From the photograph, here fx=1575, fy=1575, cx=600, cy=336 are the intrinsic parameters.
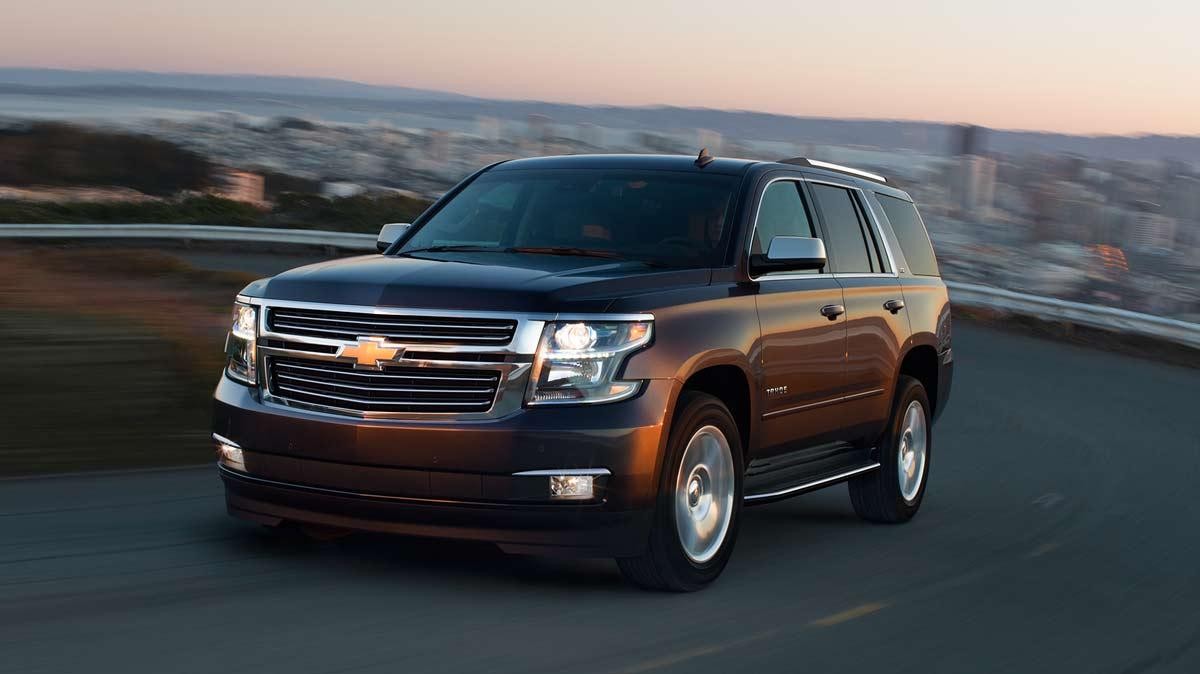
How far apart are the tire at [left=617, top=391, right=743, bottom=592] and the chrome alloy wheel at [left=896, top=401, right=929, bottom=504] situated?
2.34m

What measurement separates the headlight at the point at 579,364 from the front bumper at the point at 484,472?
54mm

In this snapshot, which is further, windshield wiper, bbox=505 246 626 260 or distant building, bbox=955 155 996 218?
distant building, bbox=955 155 996 218

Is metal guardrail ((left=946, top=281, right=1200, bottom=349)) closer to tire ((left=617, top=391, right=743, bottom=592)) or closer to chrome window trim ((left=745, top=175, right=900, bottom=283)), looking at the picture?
chrome window trim ((left=745, top=175, right=900, bottom=283))

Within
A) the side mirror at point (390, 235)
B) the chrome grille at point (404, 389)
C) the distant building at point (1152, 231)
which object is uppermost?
the side mirror at point (390, 235)

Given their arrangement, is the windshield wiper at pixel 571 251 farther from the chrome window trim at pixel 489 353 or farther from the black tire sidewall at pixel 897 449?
the black tire sidewall at pixel 897 449

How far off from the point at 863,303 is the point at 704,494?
2092 millimetres

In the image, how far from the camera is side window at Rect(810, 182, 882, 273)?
8414 millimetres

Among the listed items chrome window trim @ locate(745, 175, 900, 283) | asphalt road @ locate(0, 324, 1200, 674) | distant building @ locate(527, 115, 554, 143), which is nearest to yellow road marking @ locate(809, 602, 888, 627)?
asphalt road @ locate(0, 324, 1200, 674)

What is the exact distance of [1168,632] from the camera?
21.3 ft

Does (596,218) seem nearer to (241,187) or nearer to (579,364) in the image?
(579,364)

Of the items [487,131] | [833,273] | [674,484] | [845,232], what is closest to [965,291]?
[845,232]

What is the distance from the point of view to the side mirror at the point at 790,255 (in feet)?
23.6

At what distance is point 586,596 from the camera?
21.0 feet

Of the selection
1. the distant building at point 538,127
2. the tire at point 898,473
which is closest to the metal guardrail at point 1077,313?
the tire at point 898,473
